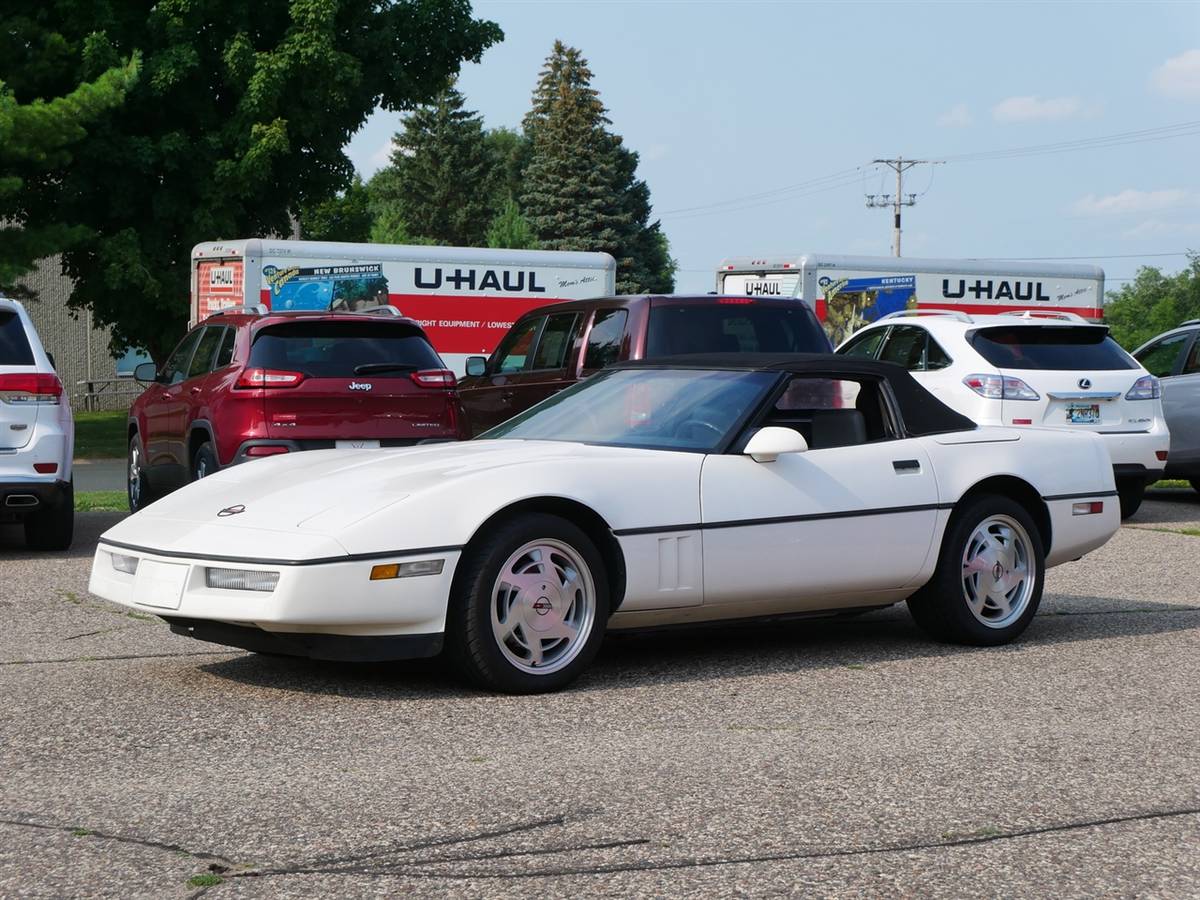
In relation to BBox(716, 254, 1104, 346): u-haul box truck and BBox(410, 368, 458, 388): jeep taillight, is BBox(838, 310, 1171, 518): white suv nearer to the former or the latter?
BBox(410, 368, 458, 388): jeep taillight

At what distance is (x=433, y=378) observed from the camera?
12156 millimetres

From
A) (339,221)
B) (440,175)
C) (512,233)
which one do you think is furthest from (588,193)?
(440,175)

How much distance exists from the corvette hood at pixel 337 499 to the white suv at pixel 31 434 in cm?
450

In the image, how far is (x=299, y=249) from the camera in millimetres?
20547

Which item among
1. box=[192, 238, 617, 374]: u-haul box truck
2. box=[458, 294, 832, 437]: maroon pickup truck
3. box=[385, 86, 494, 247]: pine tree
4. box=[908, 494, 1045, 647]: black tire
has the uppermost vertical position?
box=[385, 86, 494, 247]: pine tree

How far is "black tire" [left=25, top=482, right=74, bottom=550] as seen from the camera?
11.7m

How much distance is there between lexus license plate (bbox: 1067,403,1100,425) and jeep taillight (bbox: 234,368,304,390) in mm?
6469

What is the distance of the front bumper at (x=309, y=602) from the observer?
19.8 feet

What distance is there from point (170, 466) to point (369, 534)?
7.70m

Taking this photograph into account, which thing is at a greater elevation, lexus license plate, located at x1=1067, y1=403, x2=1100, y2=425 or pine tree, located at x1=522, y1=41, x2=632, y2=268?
pine tree, located at x1=522, y1=41, x2=632, y2=268

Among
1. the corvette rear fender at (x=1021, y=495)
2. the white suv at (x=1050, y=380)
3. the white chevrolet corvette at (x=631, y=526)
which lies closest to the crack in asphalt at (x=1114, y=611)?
the white chevrolet corvette at (x=631, y=526)

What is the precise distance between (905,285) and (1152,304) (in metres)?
76.3

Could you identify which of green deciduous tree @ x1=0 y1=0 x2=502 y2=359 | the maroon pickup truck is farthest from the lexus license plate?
green deciduous tree @ x1=0 y1=0 x2=502 y2=359

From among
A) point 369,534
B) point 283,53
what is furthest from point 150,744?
point 283,53
